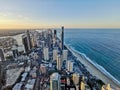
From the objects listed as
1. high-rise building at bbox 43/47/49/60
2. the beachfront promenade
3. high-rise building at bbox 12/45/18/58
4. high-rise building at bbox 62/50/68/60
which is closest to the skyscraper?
the beachfront promenade

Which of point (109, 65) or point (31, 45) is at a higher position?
point (31, 45)

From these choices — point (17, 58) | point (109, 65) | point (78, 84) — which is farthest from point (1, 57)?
point (109, 65)

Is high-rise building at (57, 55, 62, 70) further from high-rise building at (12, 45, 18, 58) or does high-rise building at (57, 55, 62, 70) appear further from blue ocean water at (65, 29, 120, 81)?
high-rise building at (12, 45, 18, 58)

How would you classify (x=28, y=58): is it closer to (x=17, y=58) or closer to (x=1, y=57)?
(x=17, y=58)

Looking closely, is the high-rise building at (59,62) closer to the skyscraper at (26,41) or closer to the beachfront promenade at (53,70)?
the beachfront promenade at (53,70)

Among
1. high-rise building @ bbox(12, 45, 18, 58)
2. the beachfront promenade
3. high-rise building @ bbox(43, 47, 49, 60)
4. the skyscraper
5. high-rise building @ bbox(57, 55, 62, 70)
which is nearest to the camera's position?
high-rise building @ bbox(12, 45, 18, 58)

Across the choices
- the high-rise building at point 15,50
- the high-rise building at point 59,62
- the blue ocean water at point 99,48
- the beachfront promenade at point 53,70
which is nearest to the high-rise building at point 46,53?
the beachfront promenade at point 53,70

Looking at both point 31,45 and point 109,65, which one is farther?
point 109,65

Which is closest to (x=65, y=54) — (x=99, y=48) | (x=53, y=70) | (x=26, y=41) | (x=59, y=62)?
(x=59, y=62)
